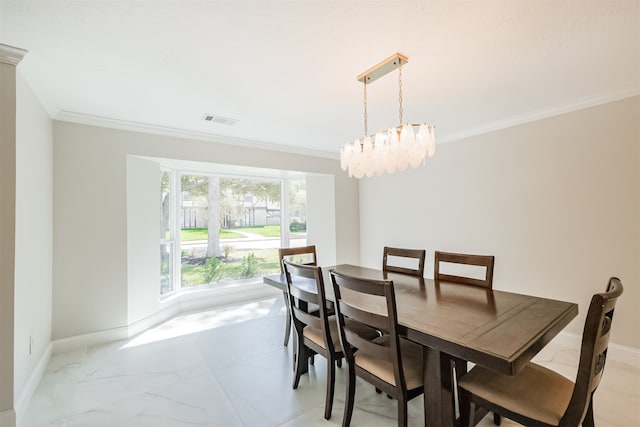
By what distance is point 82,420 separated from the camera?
179 cm

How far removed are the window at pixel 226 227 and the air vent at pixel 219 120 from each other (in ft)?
4.28

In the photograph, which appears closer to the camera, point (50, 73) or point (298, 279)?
point (50, 73)

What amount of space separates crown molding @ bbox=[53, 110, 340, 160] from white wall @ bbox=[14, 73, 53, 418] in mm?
214

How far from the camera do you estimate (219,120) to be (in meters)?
2.98

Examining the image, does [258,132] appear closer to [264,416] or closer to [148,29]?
A: [148,29]

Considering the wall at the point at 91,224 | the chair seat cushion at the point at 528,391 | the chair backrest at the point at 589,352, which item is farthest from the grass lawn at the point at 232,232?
the chair backrest at the point at 589,352

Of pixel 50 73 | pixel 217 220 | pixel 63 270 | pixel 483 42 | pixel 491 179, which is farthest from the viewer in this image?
pixel 217 220

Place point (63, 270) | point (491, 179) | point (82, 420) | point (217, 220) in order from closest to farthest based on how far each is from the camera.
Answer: point (82, 420) → point (63, 270) → point (491, 179) → point (217, 220)

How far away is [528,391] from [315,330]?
126cm

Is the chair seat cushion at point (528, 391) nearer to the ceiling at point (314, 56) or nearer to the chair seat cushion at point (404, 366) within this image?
the chair seat cushion at point (404, 366)

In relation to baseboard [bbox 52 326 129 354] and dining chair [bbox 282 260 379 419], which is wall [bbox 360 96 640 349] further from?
baseboard [bbox 52 326 129 354]

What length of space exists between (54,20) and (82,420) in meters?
2.39

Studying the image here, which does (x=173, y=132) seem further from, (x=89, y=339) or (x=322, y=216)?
(x=322, y=216)

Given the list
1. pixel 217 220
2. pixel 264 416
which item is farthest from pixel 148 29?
pixel 217 220
